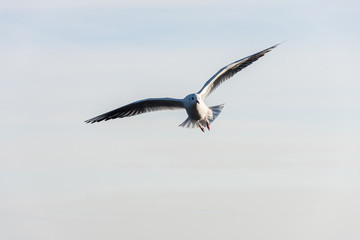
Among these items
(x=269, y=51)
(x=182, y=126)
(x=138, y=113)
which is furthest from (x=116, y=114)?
(x=269, y=51)

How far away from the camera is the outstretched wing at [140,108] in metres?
23.4

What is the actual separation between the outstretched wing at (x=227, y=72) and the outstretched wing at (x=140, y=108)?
3.28ft

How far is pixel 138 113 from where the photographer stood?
24.2 m

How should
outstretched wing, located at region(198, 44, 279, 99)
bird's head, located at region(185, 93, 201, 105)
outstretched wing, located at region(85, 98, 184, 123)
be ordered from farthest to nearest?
outstretched wing, located at region(198, 44, 279, 99) → outstretched wing, located at region(85, 98, 184, 123) → bird's head, located at region(185, 93, 201, 105)

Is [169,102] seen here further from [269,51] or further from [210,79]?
[269,51]

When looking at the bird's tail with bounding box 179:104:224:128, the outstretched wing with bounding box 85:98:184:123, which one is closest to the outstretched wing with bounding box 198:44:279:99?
the bird's tail with bounding box 179:104:224:128

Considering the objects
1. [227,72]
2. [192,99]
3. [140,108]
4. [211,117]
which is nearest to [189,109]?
[192,99]

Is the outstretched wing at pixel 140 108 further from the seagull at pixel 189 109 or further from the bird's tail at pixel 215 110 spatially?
the bird's tail at pixel 215 110

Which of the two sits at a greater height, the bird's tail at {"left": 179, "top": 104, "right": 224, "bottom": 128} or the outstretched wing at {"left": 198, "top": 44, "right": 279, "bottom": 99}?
the outstretched wing at {"left": 198, "top": 44, "right": 279, "bottom": 99}

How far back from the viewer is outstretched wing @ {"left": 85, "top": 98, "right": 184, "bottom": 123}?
23359mm

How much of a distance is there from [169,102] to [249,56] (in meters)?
3.54

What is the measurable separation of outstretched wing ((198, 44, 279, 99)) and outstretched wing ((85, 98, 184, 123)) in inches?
39.4

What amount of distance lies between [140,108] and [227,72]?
3187 mm

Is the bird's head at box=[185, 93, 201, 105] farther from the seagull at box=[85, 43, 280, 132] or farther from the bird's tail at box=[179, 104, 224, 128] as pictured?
the bird's tail at box=[179, 104, 224, 128]
